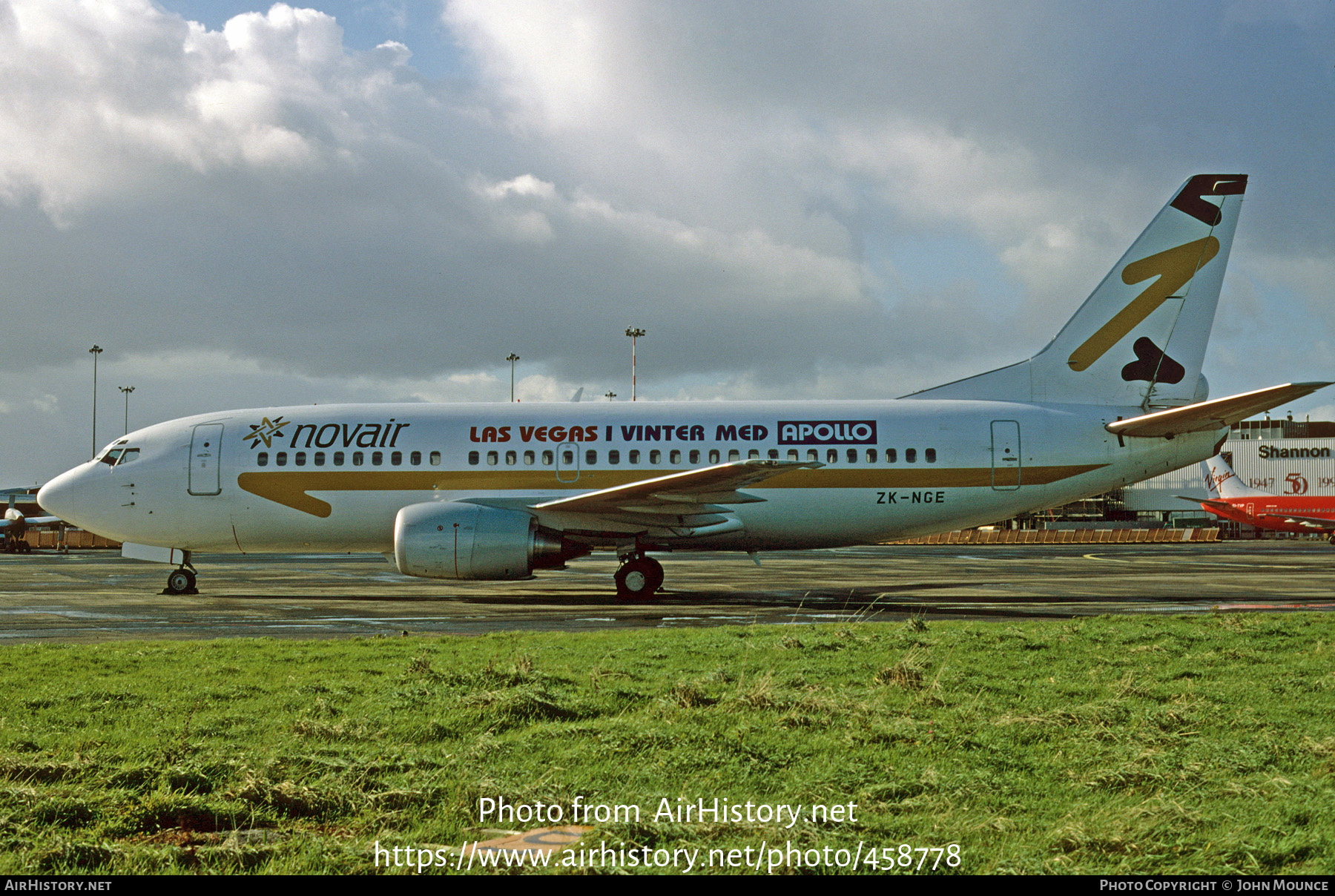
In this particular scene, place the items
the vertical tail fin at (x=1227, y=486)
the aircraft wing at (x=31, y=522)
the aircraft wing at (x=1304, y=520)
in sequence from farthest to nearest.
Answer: the vertical tail fin at (x=1227, y=486), the aircraft wing at (x=31, y=522), the aircraft wing at (x=1304, y=520)

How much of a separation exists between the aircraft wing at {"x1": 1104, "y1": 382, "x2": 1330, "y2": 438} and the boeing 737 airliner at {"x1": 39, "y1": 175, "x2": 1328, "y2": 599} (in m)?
0.07

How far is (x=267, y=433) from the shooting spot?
71.5 feet

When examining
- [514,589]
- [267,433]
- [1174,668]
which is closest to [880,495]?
[514,589]

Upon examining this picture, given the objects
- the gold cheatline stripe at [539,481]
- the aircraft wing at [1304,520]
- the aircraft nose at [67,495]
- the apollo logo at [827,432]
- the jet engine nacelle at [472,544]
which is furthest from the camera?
the aircraft wing at [1304,520]

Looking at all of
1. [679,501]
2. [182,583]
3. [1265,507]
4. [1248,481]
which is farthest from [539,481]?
[1248,481]

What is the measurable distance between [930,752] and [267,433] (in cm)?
1917

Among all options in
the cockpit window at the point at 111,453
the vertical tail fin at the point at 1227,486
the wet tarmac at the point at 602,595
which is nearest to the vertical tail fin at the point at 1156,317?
the wet tarmac at the point at 602,595

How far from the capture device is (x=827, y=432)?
21.0 m

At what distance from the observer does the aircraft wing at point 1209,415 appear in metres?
17.1

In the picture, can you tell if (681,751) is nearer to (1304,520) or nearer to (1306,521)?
(1306,521)

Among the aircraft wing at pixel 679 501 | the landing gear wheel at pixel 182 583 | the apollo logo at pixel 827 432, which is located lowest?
the landing gear wheel at pixel 182 583

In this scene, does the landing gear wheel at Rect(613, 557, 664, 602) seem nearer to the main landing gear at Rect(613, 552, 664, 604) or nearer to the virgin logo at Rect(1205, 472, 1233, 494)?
the main landing gear at Rect(613, 552, 664, 604)

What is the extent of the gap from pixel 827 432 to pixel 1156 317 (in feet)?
25.6

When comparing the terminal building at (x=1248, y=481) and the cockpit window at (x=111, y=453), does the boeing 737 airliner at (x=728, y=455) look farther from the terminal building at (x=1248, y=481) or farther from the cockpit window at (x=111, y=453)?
the terminal building at (x=1248, y=481)
